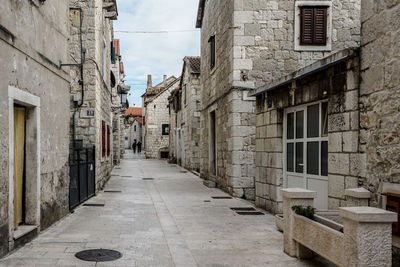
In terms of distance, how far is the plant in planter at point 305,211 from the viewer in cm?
479

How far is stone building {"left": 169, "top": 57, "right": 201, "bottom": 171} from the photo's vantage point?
21297 mm

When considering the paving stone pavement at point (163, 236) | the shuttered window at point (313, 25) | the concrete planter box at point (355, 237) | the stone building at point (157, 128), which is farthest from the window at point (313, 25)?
the stone building at point (157, 128)

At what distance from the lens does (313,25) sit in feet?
36.8

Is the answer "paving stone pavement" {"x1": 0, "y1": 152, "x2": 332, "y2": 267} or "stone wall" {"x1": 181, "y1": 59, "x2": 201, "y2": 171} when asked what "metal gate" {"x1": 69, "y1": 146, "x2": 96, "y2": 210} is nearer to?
"paving stone pavement" {"x1": 0, "y1": 152, "x2": 332, "y2": 267}

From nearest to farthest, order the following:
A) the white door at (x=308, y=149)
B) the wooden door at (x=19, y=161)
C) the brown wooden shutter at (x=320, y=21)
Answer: the wooden door at (x=19, y=161)
the white door at (x=308, y=149)
the brown wooden shutter at (x=320, y=21)

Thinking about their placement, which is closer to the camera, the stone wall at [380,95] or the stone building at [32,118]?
the stone wall at [380,95]

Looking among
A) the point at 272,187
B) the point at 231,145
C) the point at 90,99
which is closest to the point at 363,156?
the point at 272,187

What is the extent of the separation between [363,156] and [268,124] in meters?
3.66

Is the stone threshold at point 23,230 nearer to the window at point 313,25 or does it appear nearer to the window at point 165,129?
the window at point 313,25

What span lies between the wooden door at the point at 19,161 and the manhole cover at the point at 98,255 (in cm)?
130

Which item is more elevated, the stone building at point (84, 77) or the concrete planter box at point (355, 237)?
the stone building at point (84, 77)

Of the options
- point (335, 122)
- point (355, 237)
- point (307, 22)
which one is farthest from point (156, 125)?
point (355, 237)

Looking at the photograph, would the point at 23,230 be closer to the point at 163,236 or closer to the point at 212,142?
the point at 163,236

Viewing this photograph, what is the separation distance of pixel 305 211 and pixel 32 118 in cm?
420
